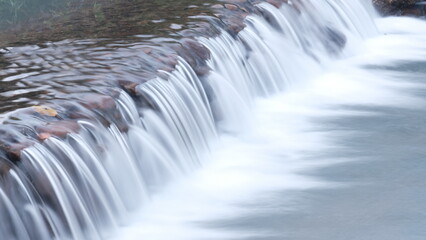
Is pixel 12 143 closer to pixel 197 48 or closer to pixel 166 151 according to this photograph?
pixel 166 151

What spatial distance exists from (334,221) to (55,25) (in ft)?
12.1

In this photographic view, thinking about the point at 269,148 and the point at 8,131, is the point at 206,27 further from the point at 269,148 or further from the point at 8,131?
the point at 8,131

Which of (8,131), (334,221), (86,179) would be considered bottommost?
(334,221)

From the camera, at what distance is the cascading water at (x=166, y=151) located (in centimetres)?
503

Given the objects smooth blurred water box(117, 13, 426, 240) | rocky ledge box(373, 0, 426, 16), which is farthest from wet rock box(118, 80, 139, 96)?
rocky ledge box(373, 0, 426, 16)

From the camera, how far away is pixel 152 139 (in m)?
6.22

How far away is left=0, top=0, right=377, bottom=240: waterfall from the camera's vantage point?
4.98 metres

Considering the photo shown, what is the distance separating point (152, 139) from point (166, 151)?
0.13 meters

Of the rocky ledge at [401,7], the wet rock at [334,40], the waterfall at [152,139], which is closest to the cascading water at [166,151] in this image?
the waterfall at [152,139]

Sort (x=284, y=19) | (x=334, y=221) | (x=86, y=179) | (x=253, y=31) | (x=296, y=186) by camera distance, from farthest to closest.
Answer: (x=284, y=19)
(x=253, y=31)
(x=296, y=186)
(x=334, y=221)
(x=86, y=179)

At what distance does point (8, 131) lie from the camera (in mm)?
5219


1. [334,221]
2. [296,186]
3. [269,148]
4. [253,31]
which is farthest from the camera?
[253,31]

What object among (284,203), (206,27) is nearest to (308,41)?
(206,27)

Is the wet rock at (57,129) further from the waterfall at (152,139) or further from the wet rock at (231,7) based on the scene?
the wet rock at (231,7)
